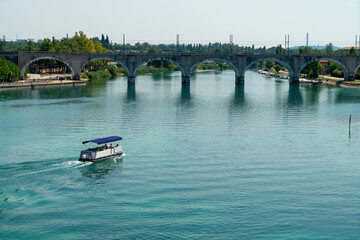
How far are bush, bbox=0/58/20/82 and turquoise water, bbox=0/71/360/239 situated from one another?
169 ft

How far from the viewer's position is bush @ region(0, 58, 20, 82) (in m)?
130

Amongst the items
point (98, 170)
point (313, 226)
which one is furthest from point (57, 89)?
point (313, 226)

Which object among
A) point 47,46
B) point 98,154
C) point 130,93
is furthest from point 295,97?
point 47,46

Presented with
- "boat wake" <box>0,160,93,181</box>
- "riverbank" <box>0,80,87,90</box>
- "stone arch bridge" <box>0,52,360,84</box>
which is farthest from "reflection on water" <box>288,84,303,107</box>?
"riverbank" <box>0,80,87,90</box>

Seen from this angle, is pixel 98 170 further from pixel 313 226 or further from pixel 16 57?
pixel 16 57

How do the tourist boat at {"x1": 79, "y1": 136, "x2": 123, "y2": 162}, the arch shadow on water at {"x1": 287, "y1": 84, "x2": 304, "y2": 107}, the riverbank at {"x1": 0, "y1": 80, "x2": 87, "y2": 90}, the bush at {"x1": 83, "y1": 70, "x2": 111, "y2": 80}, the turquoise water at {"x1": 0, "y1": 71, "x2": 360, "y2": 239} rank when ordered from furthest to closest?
the bush at {"x1": 83, "y1": 70, "x2": 111, "y2": 80}
the riverbank at {"x1": 0, "y1": 80, "x2": 87, "y2": 90}
the arch shadow on water at {"x1": 287, "y1": 84, "x2": 304, "y2": 107}
the tourist boat at {"x1": 79, "y1": 136, "x2": 123, "y2": 162}
the turquoise water at {"x1": 0, "y1": 71, "x2": 360, "y2": 239}

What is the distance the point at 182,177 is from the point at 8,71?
103 m

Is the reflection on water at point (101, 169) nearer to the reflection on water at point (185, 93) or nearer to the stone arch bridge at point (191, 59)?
the reflection on water at point (185, 93)

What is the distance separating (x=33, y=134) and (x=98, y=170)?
2049cm

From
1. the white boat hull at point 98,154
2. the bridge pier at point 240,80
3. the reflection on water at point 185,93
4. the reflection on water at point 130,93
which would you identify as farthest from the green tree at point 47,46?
the white boat hull at point 98,154

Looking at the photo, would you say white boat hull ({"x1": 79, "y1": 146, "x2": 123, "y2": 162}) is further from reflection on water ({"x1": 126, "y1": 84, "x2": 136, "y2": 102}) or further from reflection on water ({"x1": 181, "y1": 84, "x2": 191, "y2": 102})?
reflection on water ({"x1": 181, "y1": 84, "x2": 191, "y2": 102})

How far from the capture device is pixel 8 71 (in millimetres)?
131875

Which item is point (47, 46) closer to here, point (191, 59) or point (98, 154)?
point (191, 59)

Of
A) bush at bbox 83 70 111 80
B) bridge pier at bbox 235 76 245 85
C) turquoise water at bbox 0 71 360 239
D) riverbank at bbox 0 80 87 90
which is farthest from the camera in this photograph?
bush at bbox 83 70 111 80
